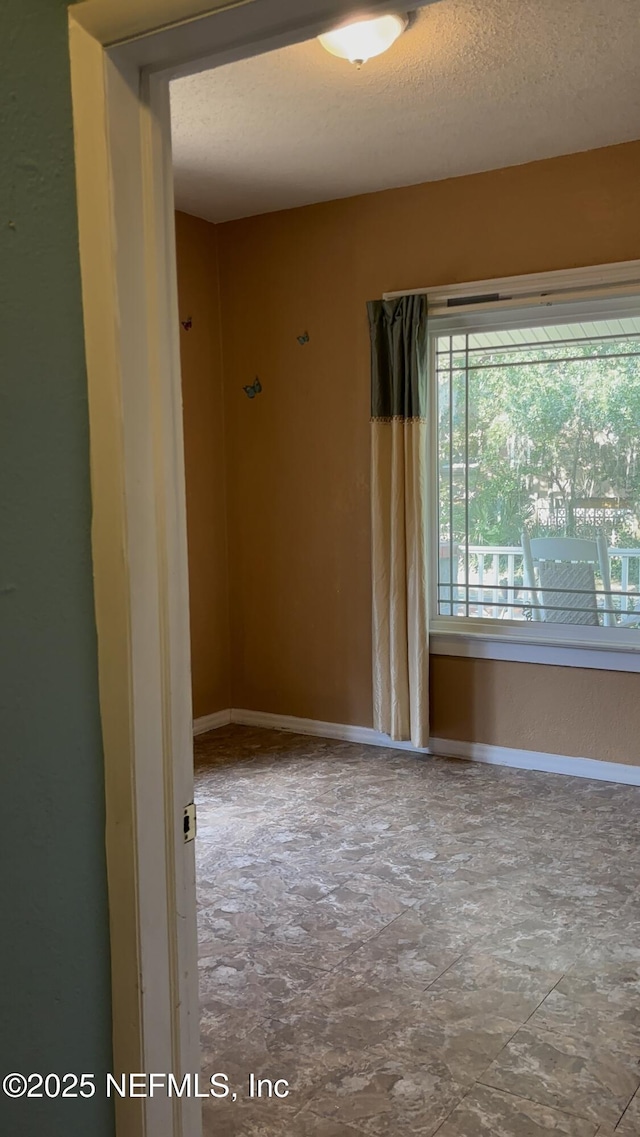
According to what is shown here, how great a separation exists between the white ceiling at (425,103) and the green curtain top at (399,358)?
1.97 ft

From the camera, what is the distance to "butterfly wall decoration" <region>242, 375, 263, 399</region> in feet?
15.5

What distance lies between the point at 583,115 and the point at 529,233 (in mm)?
590

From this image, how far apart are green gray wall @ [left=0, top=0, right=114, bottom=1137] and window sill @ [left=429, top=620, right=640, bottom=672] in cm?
309

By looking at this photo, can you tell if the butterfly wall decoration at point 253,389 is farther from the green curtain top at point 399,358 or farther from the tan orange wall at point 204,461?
the green curtain top at point 399,358

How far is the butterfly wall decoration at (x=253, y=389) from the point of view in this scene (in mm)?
4719

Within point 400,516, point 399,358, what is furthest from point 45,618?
point 399,358

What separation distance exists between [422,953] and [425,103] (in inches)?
116

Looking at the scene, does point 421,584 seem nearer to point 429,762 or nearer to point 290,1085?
point 429,762

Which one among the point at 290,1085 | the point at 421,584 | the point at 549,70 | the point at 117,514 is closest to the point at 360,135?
the point at 549,70

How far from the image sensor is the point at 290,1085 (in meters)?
1.93

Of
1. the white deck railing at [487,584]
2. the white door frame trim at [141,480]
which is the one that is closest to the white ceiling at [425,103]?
the white deck railing at [487,584]

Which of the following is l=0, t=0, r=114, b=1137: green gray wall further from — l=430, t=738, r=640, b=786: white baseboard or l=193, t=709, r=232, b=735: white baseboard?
l=193, t=709, r=232, b=735: white baseboard

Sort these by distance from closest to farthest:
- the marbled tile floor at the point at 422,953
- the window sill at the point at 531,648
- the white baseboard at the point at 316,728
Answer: the marbled tile floor at the point at 422,953 < the window sill at the point at 531,648 < the white baseboard at the point at 316,728

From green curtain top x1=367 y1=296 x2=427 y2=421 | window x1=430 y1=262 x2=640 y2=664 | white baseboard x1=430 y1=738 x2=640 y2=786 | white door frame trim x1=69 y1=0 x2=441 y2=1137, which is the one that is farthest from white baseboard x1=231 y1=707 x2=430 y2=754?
white door frame trim x1=69 y1=0 x2=441 y2=1137
